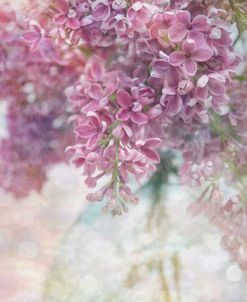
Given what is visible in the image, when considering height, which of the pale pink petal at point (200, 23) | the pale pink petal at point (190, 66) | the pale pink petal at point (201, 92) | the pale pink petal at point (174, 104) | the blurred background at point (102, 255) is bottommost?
the blurred background at point (102, 255)

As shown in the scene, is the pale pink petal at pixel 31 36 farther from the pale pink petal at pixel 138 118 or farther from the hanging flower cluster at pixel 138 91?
the pale pink petal at pixel 138 118

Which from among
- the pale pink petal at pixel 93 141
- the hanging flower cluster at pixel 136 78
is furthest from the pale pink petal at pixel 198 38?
the pale pink petal at pixel 93 141

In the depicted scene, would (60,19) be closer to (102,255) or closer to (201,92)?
(201,92)

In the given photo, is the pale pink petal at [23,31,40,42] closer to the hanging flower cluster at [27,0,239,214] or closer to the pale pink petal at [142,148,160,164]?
the hanging flower cluster at [27,0,239,214]

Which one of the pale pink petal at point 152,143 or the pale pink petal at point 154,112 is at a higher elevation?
the pale pink petal at point 154,112

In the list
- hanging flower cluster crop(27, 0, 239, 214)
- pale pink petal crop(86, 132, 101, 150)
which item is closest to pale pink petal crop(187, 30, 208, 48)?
hanging flower cluster crop(27, 0, 239, 214)

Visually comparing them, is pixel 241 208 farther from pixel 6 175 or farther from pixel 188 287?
pixel 6 175
